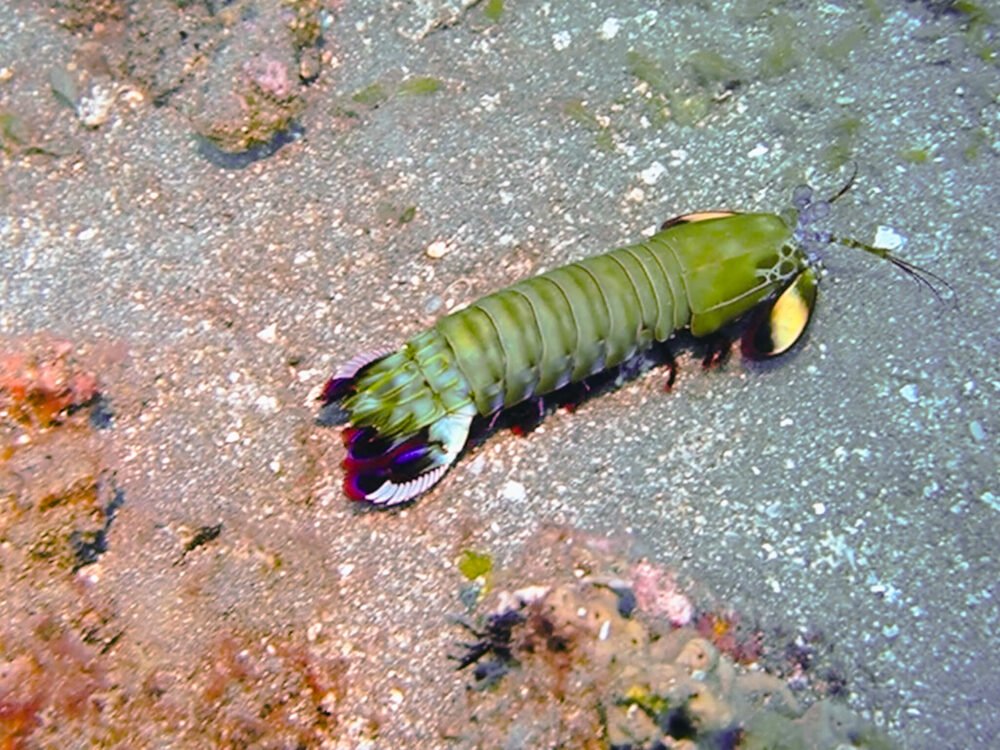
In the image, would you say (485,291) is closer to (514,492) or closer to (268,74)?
(514,492)

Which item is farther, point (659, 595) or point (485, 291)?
point (485, 291)

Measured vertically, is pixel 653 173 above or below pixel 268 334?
below

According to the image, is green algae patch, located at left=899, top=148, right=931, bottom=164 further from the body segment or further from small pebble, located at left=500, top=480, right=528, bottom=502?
small pebble, located at left=500, top=480, right=528, bottom=502

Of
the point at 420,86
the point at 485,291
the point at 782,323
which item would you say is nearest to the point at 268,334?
the point at 485,291

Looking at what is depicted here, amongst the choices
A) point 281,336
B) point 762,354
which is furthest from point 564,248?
point 281,336

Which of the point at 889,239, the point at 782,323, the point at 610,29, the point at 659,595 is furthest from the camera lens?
the point at 610,29

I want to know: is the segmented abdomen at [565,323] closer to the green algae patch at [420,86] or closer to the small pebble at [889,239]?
the small pebble at [889,239]
